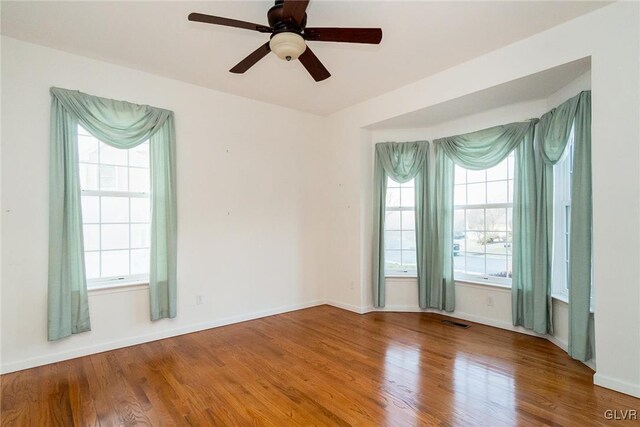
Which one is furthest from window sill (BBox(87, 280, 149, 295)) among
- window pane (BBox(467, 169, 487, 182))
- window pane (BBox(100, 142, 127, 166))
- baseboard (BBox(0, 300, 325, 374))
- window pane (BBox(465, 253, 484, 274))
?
window pane (BBox(467, 169, 487, 182))

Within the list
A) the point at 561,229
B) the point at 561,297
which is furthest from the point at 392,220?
the point at 561,297

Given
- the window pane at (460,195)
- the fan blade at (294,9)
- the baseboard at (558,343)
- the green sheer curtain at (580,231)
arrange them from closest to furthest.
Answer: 1. the fan blade at (294,9)
2. the green sheer curtain at (580,231)
3. the baseboard at (558,343)
4. the window pane at (460,195)

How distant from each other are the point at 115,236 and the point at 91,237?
0.22 metres

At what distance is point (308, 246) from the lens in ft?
16.8

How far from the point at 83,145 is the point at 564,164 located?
5072mm

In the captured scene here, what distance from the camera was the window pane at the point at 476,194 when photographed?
425cm

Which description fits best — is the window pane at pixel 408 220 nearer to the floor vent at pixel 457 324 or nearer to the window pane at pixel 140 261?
the floor vent at pixel 457 324

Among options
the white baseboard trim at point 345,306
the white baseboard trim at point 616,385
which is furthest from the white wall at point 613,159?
the white baseboard trim at point 345,306

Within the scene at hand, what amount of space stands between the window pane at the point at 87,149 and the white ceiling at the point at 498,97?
3.40 meters

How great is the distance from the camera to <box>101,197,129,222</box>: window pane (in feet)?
11.4

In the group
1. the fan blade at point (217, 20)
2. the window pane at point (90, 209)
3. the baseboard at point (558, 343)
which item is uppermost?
the fan blade at point (217, 20)

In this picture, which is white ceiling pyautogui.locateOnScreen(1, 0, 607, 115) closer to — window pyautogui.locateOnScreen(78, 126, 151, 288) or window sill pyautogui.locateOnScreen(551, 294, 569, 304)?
window pyautogui.locateOnScreen(78, 126, 151, 288)

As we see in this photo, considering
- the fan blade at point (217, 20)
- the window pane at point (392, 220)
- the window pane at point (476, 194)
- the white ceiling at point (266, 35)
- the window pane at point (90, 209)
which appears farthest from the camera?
the window pane at point (392, 220)

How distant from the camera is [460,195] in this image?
446 cm
